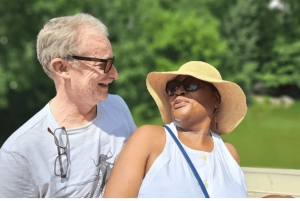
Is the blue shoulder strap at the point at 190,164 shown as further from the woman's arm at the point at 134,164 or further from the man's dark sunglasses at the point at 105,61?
the man's dark sunglasses at the point at 105,61

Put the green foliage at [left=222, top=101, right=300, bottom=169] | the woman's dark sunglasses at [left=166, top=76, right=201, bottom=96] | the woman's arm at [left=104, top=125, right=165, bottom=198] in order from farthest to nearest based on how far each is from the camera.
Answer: the green foliage at [left=222, top=101, right=300, bottom=169], the woman's dark sunglasses at [left=166, top=76, right=201, bottom=96], the woman's arm at [left=104, top=125, right=165, bottom=198]

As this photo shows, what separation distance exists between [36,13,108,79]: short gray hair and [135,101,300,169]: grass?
11092mm

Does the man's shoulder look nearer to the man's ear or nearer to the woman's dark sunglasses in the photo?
the man's ear

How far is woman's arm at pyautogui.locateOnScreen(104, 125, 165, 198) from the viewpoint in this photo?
131 centimetres

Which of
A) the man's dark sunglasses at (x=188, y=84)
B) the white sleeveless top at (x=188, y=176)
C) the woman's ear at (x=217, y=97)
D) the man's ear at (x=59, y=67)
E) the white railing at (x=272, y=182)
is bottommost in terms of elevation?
the white railing at (x=272, y=182)

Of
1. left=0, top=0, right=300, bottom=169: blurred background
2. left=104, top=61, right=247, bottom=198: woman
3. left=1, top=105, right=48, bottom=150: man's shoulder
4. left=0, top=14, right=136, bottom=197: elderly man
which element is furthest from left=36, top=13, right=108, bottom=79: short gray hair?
left=0, top=0, right=300, bottom=169: blurred background

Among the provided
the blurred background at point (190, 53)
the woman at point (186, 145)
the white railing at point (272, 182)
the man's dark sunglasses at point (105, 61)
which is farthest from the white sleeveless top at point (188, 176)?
the blurred background at point (190, 53)

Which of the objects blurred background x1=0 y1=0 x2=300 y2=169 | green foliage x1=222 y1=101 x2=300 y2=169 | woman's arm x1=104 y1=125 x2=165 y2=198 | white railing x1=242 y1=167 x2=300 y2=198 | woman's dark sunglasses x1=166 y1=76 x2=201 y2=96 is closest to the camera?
woman's arm x1=104 y1=125 x2=165 y2=198

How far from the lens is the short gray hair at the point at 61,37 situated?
1363mm

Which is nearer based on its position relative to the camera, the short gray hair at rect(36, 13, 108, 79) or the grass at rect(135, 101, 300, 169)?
the short gray hair at rect(36, 13, 108, 79)

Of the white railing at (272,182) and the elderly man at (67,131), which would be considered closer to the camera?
the elderly man at (67,131)

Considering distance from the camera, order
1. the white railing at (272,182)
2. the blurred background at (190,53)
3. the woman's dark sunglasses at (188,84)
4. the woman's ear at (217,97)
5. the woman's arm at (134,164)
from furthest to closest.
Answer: the blurred background at (190,53) → the white railing at (272,182) → the woman's ear at (217,97) → the woman's dark sunglasses at (188,84) → the woman's arm at (134,164)

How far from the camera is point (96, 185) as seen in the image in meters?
1.45

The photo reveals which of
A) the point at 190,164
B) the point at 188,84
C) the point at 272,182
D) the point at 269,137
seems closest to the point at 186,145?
the point at 190,164
